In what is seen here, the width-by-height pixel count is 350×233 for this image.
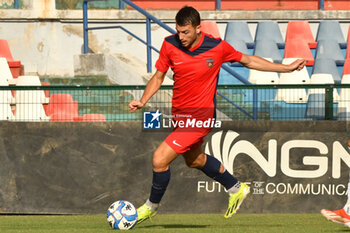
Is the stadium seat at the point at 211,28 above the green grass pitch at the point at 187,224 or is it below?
above

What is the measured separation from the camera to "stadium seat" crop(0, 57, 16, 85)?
1498 cm

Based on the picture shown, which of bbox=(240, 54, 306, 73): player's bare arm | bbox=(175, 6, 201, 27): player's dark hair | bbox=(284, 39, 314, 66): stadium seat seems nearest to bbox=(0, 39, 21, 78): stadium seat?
bbox=(284, 39, 314, 66): stadium seat

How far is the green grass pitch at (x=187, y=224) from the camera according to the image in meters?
8.92

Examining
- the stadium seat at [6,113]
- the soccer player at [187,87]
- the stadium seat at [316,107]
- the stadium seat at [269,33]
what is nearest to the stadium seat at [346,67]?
the stadium seat at [269,33]

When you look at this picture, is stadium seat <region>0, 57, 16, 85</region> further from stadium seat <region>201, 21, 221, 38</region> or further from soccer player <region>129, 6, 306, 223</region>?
soccer player <region>129, 6, 306, 223</region>

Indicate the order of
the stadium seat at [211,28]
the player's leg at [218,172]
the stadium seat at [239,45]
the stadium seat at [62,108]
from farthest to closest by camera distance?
the stadium seat at [211,28] → the stadium seat at [239,45] → the stadium seat at [62,108] → the player's leg at [218,172]

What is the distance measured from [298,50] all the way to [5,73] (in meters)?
7.18

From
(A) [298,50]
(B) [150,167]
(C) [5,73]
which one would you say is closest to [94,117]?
(B) [150,167]

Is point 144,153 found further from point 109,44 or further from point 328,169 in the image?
point 109,44

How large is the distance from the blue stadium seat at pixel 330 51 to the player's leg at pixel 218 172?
10269 millimetres

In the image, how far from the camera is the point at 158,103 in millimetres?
11758

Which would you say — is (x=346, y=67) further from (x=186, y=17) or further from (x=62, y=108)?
(x=186, y=17)

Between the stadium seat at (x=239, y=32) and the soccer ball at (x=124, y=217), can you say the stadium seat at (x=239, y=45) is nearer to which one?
the stadium seat at (x=239, y=32)

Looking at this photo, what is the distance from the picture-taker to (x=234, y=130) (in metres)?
11.6
